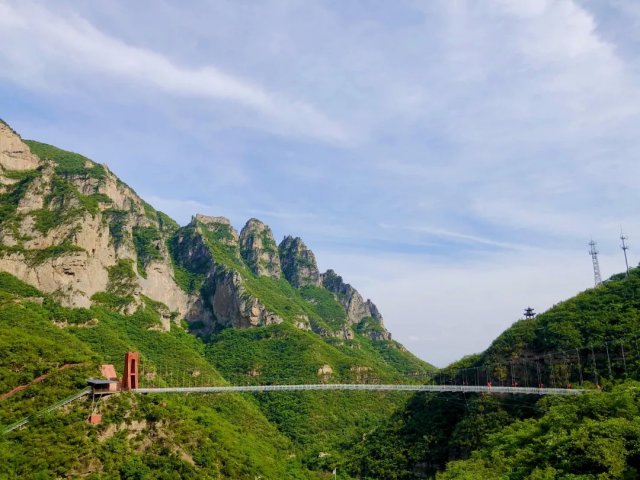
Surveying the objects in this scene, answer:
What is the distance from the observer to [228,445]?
153 feet

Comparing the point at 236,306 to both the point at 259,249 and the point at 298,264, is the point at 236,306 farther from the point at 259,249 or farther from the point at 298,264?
the point at 298,264

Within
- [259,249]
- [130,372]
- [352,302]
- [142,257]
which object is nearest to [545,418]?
[130,372]

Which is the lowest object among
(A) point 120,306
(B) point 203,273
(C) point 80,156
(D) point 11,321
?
(D) point 11,321

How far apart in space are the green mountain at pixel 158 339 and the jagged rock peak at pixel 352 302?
2.92ft

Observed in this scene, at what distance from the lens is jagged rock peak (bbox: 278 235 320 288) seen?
155625 mm

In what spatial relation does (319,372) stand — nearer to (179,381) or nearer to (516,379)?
(179,381)

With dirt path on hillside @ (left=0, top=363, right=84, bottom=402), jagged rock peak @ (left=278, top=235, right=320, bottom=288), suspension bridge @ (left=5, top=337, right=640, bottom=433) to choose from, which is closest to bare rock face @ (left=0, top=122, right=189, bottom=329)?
suspension bridge @ (left=5, top=337, right=640, bottom=433)

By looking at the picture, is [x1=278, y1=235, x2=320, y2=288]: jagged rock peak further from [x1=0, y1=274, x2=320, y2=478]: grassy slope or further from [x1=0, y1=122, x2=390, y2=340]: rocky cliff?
[x1=0, y1=274, x2=320, y2=478]: grassy slope

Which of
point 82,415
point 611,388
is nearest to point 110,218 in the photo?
point 82,415

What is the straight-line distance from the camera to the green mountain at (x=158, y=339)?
4050cm

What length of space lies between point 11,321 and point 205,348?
51.3 meters

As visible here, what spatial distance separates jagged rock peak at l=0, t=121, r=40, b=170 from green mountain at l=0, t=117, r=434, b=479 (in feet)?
0.65

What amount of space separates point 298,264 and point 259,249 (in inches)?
586

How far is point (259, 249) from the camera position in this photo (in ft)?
480
